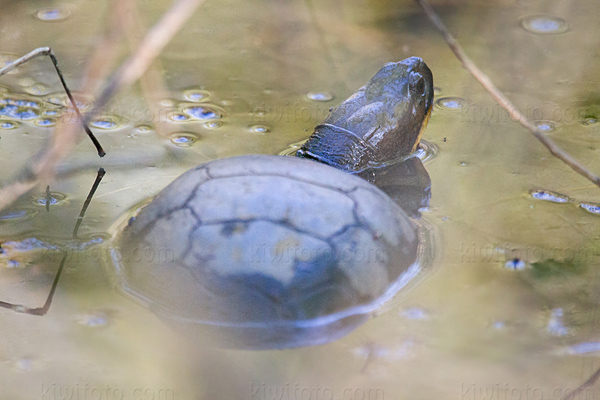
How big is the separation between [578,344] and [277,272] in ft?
2.71

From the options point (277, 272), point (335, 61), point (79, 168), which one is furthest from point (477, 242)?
Result: point (335, 61)

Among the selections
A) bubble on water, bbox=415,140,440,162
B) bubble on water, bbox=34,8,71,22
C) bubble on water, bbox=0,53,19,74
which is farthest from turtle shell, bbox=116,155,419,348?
bubble on water, bbox=34,8,71,22

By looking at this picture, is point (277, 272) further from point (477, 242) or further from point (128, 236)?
point (477, 242)

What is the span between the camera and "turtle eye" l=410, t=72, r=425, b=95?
8.98 ft

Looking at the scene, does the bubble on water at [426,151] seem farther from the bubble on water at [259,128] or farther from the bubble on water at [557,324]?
the bubble on water at [557,324]

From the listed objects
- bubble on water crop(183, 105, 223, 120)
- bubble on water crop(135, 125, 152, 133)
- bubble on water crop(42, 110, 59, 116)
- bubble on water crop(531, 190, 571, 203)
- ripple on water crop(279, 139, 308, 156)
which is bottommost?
bubble on water crop(531, 190, 571, 203)

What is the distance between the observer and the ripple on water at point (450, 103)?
10.5ft

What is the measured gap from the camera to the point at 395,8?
4469 millimetres

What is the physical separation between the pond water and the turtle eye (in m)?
0.28

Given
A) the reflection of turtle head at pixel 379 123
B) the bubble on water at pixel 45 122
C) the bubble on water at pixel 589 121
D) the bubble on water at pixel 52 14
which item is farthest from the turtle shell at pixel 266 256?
the bubble on water at pixel 52 14

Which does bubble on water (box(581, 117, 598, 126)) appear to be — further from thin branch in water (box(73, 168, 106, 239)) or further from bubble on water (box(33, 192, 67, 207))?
bubble on water (box(33, 192, 67, 207))

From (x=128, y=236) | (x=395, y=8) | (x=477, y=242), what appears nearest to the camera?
(x=128, y=236)

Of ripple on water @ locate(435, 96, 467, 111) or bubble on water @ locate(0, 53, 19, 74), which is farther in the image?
bubble on water @ locate(0, 53, 19, 74)

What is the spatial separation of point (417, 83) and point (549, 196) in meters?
0.68
